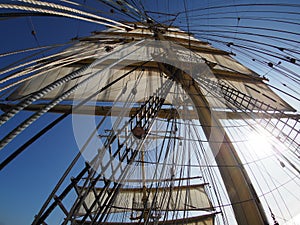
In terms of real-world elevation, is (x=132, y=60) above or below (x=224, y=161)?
above

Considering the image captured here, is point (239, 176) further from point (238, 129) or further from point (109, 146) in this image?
point (238, 129)

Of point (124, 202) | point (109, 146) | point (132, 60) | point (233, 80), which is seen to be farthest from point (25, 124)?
point (124, 202)

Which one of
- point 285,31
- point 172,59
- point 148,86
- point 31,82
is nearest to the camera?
point 285,31

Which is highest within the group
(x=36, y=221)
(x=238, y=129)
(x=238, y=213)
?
(x=238, y=129)

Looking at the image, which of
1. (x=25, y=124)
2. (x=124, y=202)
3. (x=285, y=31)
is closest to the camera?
(x=25, y=124)

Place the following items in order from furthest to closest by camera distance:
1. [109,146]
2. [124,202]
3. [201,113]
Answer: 1. [124,202]
2. [201,113]
3. [109,146]

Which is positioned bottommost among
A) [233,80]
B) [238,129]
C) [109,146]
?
[109,146]

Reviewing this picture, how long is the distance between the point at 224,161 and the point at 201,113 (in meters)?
1.44

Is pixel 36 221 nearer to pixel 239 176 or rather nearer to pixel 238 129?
pixel 239 176

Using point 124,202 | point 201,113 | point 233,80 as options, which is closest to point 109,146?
point 201,113

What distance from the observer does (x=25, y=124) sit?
3.18ft

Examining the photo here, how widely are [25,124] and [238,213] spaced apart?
301cm

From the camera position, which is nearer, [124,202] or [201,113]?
[201,113]

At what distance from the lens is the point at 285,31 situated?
350cm
